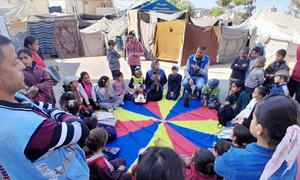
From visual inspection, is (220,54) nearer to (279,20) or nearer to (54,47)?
(279,20)

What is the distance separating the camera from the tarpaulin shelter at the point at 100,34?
36.1ft

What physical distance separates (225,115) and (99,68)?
583cm

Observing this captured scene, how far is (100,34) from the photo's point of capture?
1108cm

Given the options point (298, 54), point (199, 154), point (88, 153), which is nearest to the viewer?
point (199, 154)

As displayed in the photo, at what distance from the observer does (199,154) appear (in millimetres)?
2084

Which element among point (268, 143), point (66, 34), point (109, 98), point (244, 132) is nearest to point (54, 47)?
point (66, 34)

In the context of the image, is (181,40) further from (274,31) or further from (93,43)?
(93,43)

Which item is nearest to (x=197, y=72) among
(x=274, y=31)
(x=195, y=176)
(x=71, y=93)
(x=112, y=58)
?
(x=112, y=58)

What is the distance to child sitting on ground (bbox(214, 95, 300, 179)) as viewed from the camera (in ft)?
3.48

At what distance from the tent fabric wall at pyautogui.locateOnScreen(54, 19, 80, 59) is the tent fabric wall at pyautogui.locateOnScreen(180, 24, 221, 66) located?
215 inches

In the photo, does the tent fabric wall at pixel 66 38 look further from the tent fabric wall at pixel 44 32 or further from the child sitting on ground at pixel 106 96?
the child sitting on ground at pixel 106 96

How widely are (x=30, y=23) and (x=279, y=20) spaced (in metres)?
10.4

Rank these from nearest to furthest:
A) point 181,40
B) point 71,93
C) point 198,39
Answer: point 71,93 → point 198,39 → point 181,40

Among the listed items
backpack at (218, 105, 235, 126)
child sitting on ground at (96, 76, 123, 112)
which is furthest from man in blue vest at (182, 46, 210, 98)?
child sitting on ground at (96, 76, 123, 112)
